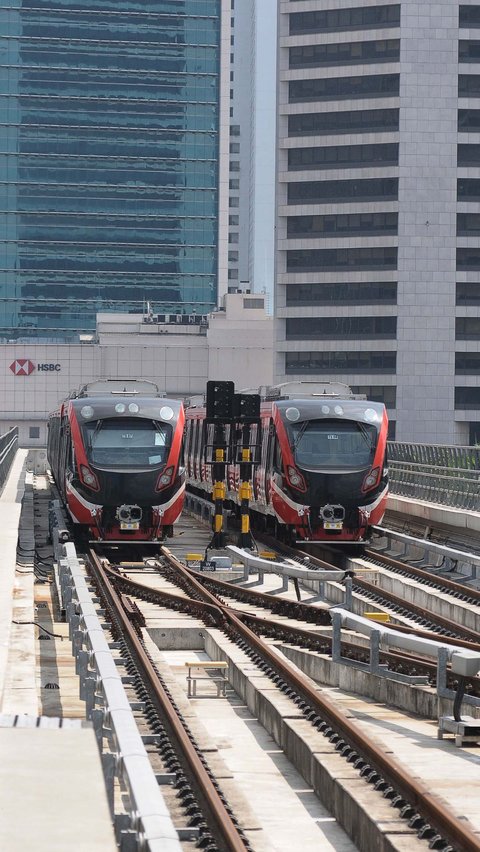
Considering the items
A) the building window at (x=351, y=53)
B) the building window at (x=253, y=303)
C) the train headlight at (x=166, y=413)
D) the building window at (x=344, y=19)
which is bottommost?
the train headlight at (x=166, y=413)

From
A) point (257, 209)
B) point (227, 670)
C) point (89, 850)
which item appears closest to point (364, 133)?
point (257, 209)

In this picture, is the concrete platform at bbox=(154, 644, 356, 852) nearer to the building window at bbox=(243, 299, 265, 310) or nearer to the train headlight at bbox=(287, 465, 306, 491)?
the train headlight at bbox=(287, 465, 306, 491)

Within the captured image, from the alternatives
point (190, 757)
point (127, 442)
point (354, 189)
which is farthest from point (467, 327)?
point (190, 757)

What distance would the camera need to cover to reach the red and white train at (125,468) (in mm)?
24188

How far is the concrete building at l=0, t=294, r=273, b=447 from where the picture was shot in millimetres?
125312

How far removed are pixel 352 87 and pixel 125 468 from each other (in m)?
86.3

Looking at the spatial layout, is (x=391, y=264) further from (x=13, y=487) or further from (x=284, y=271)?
(x=13, y=487)

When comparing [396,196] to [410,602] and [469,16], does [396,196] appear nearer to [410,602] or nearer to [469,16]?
[469,16]

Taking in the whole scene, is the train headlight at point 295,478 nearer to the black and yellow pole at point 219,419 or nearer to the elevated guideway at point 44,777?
the black and yellow pole at point 219,419

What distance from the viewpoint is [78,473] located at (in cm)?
2434

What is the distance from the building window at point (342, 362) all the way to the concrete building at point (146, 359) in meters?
16.9

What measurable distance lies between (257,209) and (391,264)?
71671 mm

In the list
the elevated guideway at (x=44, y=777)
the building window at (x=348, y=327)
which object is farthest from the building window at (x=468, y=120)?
the elevated guideway at (x=44, y=777)

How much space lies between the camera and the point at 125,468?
24297 mm
